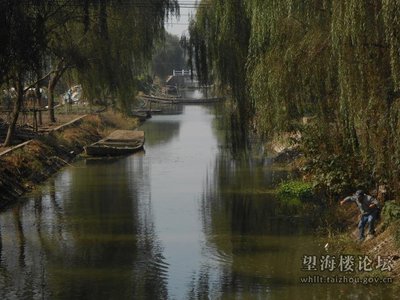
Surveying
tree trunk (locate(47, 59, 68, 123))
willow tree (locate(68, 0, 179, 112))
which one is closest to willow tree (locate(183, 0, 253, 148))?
willow tree (locate(68, 0, 179, 112))

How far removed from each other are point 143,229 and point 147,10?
14653mm

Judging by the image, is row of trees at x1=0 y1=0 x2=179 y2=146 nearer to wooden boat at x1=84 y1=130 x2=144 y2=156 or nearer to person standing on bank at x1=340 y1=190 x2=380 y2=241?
wooden boat at x1=84 y1=130 x2=144 y2=156

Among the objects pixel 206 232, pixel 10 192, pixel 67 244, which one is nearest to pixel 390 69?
pixel 206 232

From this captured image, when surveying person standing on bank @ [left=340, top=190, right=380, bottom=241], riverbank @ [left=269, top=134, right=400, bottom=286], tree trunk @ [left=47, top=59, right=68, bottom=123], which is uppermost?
tree trunk @ [left=47, top=59, right=68, bottom=123]

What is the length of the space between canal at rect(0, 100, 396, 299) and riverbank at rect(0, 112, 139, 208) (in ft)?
1.77

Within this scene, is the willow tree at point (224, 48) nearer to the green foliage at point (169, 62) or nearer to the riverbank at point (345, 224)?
the riverbank at point (345, 224)

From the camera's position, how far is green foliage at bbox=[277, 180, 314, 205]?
1886 cm

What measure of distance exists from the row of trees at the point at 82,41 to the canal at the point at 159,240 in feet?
12.4

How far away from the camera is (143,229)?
628 inches

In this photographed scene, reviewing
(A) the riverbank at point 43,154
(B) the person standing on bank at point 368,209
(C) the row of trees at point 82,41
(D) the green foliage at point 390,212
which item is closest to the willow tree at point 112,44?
(C) the row of trees at point 82,41

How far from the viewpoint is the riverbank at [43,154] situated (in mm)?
20256

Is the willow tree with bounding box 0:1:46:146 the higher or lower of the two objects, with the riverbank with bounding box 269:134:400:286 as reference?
higher

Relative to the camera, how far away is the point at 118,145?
32469mm

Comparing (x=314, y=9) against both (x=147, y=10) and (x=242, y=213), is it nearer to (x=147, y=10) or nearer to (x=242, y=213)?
(x=242, y=213)
